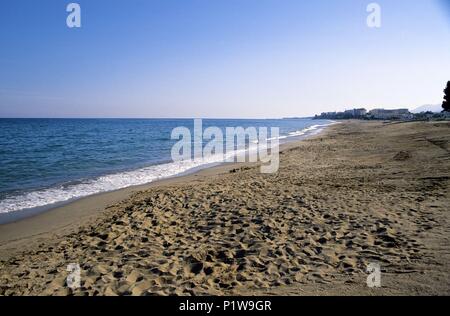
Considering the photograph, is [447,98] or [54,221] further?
[447,98]

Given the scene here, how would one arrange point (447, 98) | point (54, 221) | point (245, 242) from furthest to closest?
point (447, 98)
point (54, 221)
point (245, 242)

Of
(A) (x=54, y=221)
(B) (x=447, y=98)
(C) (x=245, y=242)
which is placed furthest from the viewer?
(B) (x=447, y=98)

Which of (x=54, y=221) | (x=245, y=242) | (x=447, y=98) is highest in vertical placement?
(x=447, y=98)

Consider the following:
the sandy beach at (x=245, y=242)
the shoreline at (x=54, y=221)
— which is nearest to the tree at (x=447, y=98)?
the sandy beach at (x=245, y=242)

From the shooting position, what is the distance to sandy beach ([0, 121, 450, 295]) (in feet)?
14.5

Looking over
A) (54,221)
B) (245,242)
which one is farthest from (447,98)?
(54,221)

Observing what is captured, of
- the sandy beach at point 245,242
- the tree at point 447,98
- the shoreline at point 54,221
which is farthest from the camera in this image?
the tree at point 447,98

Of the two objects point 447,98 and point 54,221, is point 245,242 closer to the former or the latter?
point 54,221

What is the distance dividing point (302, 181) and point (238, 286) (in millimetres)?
7635

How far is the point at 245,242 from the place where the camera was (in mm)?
5930

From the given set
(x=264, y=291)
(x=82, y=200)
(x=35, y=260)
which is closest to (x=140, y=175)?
(x=82, y=200)

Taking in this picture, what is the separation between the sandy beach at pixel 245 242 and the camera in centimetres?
443

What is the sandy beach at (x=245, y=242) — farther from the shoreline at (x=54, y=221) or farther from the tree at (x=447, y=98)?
the tree at (x=447, y=98)
